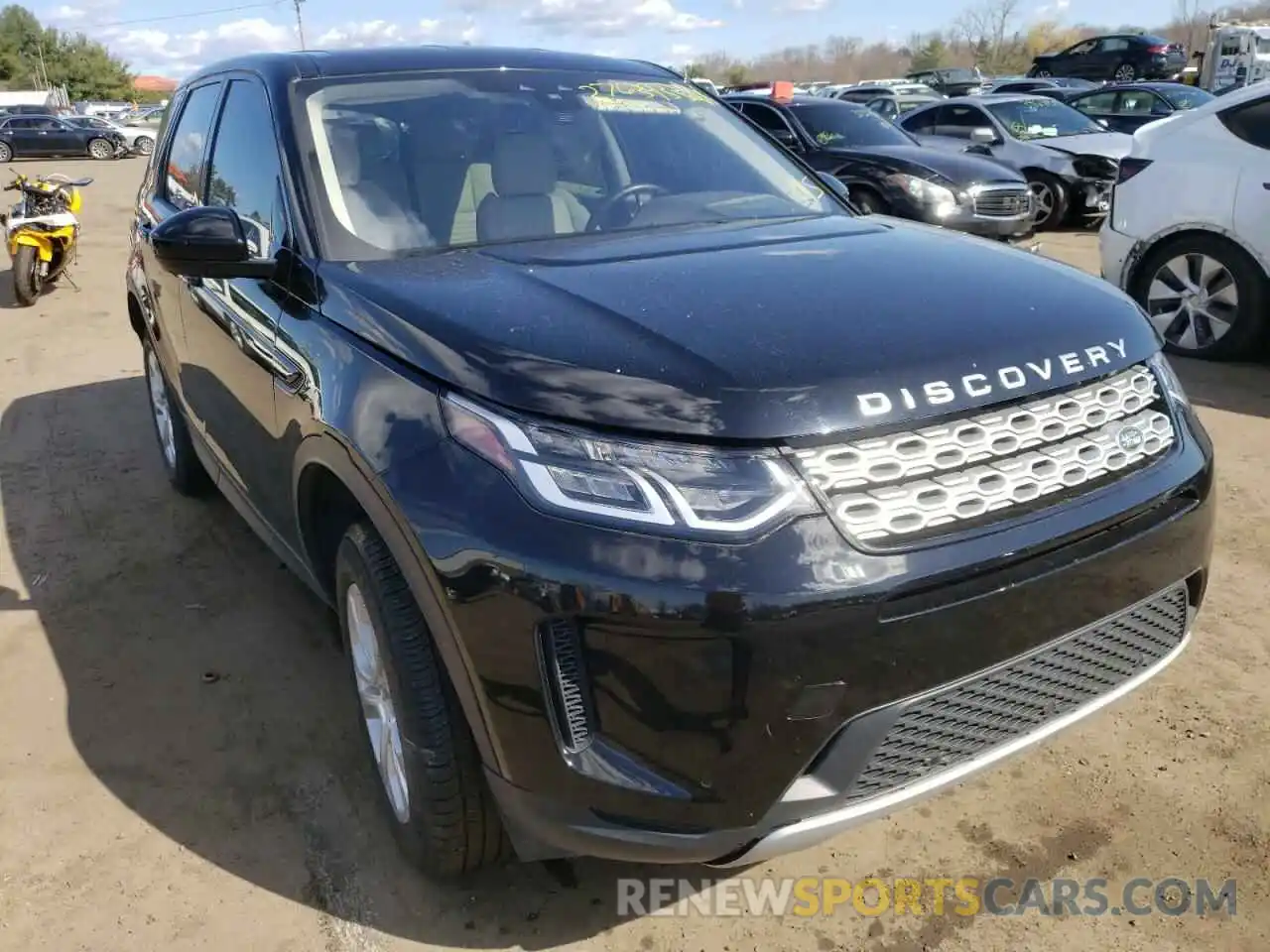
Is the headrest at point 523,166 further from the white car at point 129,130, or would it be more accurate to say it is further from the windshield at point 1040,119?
the white car at point 129,130

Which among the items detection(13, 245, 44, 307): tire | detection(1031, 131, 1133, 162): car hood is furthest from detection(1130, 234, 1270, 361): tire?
detection(13, 245, 44, 307): tire

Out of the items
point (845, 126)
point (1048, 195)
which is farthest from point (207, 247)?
point (1048, 195)

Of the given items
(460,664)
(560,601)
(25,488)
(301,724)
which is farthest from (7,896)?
(25,488)

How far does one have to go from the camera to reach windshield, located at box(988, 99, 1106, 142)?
41.8 ft

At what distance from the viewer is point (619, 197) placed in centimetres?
309

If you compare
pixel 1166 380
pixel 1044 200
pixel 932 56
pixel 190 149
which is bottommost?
pixel 932 56

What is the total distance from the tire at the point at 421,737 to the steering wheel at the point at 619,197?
114 centimetres

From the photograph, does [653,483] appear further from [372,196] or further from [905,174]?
[905,174]

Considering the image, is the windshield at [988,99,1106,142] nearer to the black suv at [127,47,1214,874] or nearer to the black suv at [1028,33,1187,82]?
the black suv at [127,47,1214,874]

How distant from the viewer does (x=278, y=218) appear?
281cm

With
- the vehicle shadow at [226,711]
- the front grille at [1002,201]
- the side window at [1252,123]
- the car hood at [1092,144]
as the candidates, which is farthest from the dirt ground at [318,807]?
the car hood at [1092,144]

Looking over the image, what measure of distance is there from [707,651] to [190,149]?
323cm

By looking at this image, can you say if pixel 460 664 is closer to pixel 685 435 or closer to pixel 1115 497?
pixel 685 435

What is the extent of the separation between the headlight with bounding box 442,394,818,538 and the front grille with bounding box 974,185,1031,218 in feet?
28.2
